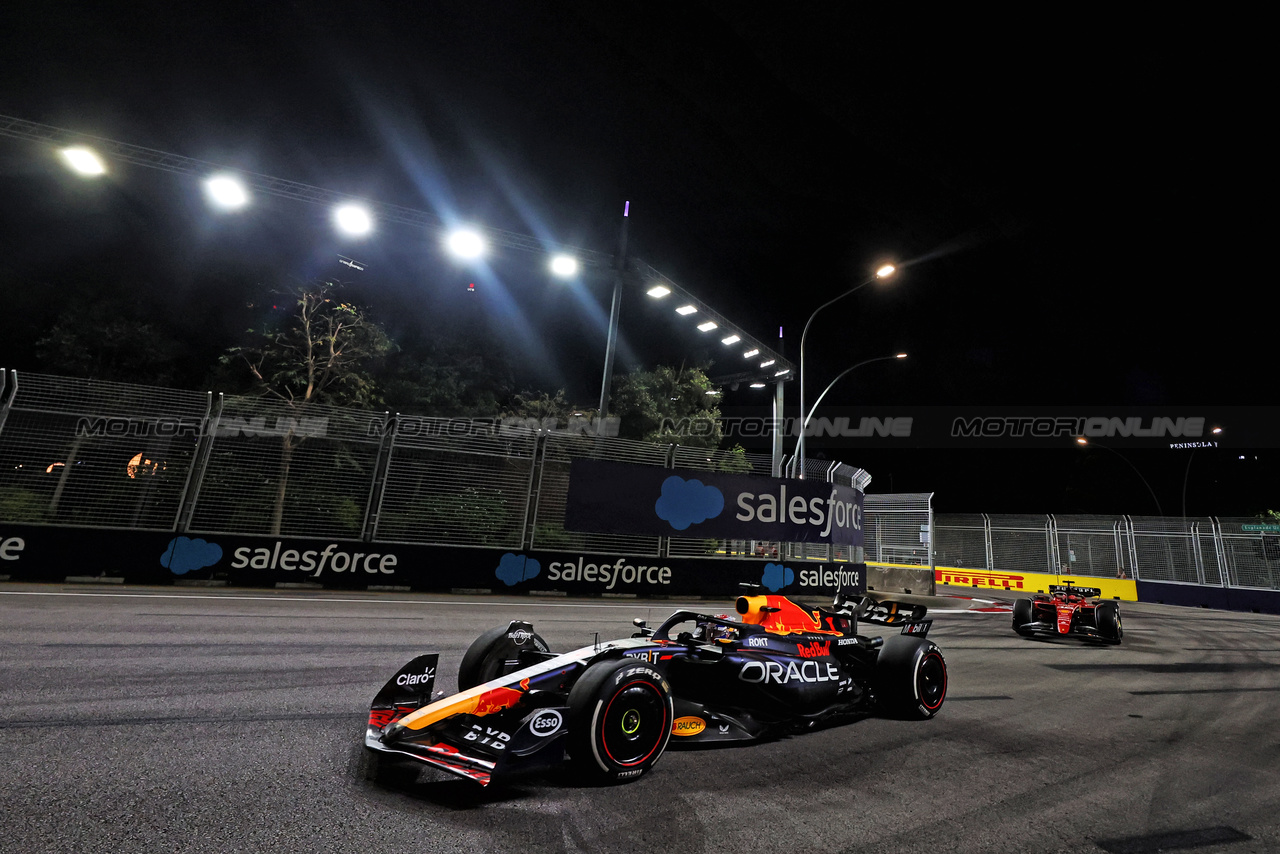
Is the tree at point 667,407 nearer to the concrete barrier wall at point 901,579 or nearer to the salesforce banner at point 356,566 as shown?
the concrete barrier wall at point 901,579

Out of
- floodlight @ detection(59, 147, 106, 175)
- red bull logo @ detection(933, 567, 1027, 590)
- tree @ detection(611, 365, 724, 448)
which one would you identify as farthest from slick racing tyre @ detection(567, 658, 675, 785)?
red bull logo @ detection(933, 567, 1027, 590)

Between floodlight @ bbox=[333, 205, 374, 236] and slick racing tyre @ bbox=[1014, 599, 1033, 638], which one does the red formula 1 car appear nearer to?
slick racing tyre @ bbox=[1014, 599, 1033, 638]

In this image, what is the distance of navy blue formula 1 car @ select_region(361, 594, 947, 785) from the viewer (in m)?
2.76

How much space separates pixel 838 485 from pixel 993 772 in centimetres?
1381

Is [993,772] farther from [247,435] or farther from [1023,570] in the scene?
[1023,570]

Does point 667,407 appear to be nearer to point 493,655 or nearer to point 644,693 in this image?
point 493,655

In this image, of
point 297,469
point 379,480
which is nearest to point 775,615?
point 379,480

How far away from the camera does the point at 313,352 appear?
1811 centimetres

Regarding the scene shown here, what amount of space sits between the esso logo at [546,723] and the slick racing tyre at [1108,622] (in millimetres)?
10526

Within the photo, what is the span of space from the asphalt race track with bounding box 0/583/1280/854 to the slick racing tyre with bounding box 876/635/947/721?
0.14m

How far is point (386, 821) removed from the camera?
7.48ft

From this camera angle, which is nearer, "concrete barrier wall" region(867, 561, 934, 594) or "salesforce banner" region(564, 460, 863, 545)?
"salesforce banner" region(564, 460, 863, 545)

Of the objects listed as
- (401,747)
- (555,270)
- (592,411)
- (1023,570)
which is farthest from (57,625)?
(1023,570)

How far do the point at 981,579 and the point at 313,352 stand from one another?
1105 inches
